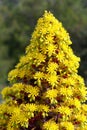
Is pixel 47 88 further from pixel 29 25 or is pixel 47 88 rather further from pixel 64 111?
pixel 29 25

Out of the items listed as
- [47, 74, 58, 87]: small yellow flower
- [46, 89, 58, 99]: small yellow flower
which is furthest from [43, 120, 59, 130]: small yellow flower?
[47, 74, 58, 87]: small yellow flower

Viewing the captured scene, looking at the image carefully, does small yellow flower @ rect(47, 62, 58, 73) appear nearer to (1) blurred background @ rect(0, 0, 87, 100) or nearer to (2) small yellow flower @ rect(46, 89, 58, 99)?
(2) small yellow flower @ rect(46, 89, 58, 99)

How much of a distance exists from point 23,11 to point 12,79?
59.2 meters

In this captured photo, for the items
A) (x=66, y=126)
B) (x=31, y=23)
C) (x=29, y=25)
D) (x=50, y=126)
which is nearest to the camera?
(x=50, y=126)

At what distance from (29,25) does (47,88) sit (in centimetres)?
5605

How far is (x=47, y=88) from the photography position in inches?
332

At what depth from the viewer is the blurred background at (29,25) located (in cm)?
5081

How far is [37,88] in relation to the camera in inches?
331

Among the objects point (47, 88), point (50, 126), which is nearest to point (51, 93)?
point (47, 88)

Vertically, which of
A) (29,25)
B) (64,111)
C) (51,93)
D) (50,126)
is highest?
(29,25)

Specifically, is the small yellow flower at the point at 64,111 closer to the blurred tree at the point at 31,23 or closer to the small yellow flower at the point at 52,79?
the small yellow flower at the point at 52,79

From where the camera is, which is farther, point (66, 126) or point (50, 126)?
point (66, 126)

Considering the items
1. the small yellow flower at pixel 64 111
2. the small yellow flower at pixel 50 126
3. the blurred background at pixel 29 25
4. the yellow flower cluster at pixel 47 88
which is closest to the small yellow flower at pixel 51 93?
the yellow flower cluster at pixel 47 88

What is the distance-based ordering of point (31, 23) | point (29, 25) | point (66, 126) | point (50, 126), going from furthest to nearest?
point (31, 23) < point (29, 25) < point (66, 126) < point (50, 126)
